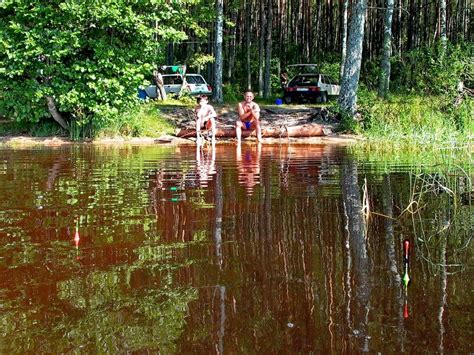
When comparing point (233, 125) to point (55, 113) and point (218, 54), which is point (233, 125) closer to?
point (218, 54)

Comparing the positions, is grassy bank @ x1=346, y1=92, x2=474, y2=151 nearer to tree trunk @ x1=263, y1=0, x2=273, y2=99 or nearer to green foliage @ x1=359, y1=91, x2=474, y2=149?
green foliage @ x1=359, y1=91, x2=474, y2=149

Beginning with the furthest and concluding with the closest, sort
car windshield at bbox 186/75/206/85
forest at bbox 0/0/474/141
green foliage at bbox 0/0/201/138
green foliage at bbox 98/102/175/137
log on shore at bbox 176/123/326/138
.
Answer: car windshield at bbox 186/75/206/85, log on shore at bbox 176/123/326/138, green foliage at bbox 98/102/175/137, green foliage at bbox 0/0/201/138, forest at bbox 0/0/474/141

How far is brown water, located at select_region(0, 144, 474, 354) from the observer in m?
2.94

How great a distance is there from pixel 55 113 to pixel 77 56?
1.84m

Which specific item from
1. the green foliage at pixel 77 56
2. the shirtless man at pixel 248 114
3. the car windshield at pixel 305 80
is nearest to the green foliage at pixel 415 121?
the shirtless man at pixel 248 114

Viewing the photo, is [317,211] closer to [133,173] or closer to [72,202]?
[72,202]

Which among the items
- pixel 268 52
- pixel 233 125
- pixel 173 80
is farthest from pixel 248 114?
pixel 173 80

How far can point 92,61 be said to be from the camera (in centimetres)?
1689

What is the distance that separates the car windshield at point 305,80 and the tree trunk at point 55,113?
15513 mm

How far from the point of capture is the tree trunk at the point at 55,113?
17.3 m

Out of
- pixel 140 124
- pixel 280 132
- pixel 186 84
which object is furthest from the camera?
pixel 186 84

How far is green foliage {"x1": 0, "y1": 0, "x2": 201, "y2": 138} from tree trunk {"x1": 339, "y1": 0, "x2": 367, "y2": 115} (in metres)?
5.54

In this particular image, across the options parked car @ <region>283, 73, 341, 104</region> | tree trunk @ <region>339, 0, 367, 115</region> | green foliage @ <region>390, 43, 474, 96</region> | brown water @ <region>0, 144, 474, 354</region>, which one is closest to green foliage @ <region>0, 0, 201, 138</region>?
tree trunk @ <region>339, 0, 367, 115</region>

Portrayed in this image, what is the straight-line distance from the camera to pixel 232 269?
4016mm
